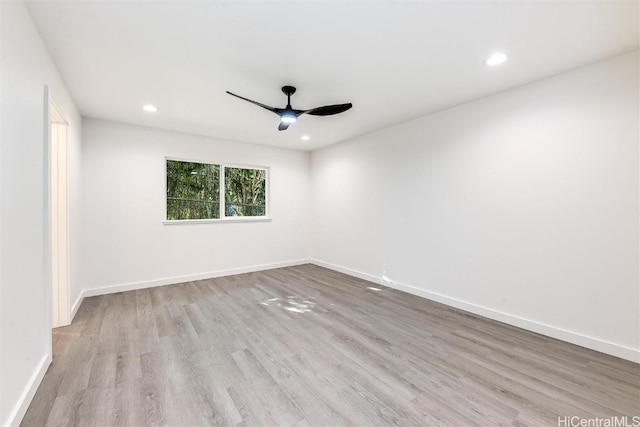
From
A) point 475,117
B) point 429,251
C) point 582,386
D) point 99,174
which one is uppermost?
point 475,117

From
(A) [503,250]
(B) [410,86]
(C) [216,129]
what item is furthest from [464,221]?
(C) [216,129]

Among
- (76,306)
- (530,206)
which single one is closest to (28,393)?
(76,306)

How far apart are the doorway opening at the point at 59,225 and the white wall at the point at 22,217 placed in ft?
2.99

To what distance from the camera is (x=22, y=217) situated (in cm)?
171

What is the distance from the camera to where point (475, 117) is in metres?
3.29

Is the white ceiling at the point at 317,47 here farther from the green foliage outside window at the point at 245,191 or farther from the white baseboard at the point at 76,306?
the white baseboard at the point at 76,306

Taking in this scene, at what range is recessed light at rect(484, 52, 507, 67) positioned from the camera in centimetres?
232

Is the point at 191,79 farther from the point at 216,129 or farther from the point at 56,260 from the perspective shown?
the point at 56,260

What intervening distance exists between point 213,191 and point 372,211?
112 inches

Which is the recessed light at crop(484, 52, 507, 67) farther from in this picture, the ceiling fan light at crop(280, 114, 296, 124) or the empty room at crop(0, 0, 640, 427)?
the ceiling fan light at crop(280, 114, 296, 124)

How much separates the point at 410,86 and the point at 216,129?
9.76 feet

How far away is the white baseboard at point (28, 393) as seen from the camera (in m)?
1.55

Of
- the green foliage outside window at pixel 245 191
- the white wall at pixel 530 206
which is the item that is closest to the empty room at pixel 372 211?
the white wall at pixel 530 206

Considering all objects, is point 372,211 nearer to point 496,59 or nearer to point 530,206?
point 530,206
